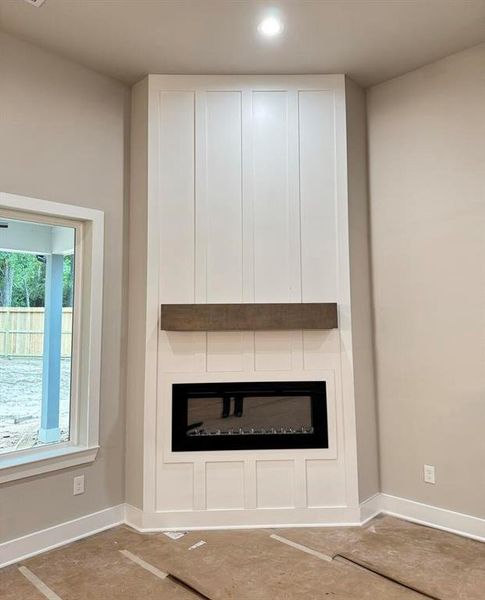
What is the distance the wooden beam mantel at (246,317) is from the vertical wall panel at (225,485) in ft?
3.11

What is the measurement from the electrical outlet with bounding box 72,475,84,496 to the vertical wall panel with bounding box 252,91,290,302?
170cm

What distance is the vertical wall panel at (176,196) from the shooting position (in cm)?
302

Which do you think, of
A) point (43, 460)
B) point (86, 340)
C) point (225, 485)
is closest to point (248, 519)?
point (225, 485)

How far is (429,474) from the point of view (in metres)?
2.99

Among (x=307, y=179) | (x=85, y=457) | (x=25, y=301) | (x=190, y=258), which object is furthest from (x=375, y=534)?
(x=25, y=301)

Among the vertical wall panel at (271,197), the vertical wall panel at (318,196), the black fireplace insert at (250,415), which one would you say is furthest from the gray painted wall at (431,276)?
the vertical wall panel at (271,197)

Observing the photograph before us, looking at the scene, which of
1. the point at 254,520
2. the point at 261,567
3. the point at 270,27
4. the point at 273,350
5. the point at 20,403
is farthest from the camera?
the point at 273,350

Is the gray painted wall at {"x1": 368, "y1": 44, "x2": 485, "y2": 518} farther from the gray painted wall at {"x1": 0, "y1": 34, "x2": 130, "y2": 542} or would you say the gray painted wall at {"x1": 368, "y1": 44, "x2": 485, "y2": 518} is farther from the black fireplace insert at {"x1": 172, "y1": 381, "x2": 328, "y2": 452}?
the gray painted wall at {"x1": 0, "y1": 34, "x2": 130, "y2": 542}

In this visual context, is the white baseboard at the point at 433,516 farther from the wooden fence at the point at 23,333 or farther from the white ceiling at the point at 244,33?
the white ceiling at the point at 244,33

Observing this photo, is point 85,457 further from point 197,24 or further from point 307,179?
point 197,24

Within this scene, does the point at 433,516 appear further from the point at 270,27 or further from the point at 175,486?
the point at 270,27

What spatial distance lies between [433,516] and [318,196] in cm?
236

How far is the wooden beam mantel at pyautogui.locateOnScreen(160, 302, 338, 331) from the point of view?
2.93 metres

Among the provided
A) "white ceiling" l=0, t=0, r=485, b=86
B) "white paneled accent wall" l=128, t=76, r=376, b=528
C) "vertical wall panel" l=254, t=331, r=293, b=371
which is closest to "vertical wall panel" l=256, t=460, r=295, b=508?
"white paneled accent wall" l=128, t=76, r=376, b=528
